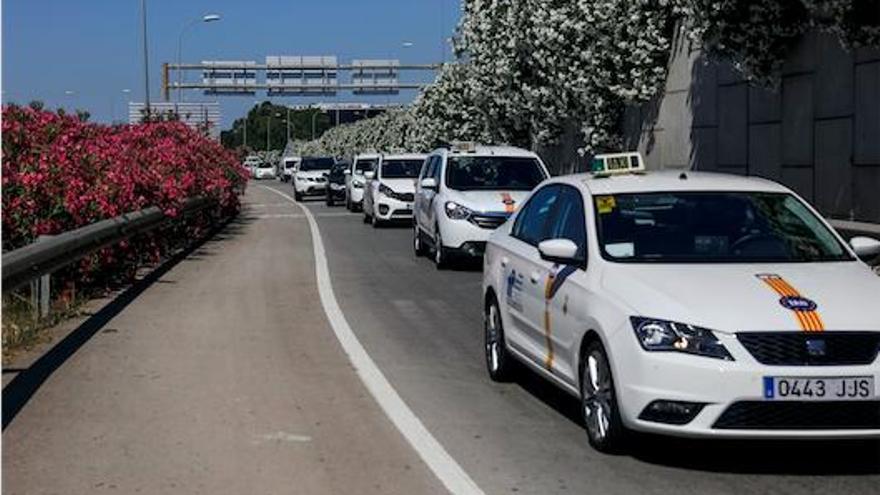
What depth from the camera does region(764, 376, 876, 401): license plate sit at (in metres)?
5.68

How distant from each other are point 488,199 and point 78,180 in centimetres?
613

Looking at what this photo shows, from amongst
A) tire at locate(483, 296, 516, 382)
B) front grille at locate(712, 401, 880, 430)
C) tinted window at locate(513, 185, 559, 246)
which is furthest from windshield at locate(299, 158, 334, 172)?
front grille at locate(712, 401, 880, 430)

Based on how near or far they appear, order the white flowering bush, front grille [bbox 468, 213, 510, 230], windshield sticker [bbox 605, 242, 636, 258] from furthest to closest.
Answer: the white flowering bush < front grille [bbox 468, 213, 510, 230] < windshield sticker [bbox 605, 242, 636, 258]

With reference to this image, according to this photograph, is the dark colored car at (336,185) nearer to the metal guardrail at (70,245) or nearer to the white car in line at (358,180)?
the white car in line at (358,180)

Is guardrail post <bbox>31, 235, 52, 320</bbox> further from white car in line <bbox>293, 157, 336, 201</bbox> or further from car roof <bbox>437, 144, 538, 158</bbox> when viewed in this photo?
white car in line <bbox>293, 157, 336, 201</bbox>

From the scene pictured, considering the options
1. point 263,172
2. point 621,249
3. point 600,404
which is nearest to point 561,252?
point 621,249

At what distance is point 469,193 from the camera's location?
680 inches

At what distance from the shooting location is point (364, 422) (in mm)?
7316

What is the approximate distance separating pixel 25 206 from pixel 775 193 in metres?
8.01

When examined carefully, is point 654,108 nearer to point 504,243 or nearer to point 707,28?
point 707,28

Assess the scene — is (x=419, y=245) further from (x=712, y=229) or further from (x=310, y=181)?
(x=310, y=181)

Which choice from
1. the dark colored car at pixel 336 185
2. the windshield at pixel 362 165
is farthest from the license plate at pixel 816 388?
the dark colored car at pixel 336 185

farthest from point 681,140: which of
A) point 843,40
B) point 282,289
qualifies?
point 282,289

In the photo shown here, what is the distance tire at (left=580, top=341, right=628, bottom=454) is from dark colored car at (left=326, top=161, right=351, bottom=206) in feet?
114
